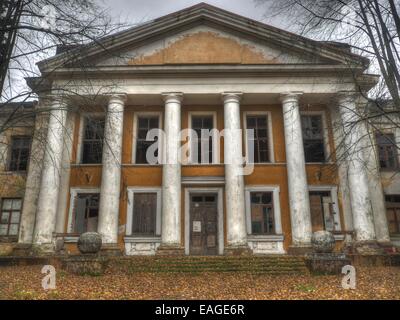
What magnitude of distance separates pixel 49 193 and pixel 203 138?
786 centimetres

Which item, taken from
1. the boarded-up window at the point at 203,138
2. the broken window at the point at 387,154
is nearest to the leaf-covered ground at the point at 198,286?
the boarded-up window at the point at 203,138

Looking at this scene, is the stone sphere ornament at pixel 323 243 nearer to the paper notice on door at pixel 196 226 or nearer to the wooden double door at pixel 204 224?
the wooden double door at pixel 204 224

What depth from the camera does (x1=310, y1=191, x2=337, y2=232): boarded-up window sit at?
18.2 m

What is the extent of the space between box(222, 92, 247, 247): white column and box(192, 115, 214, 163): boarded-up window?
4.97 ft

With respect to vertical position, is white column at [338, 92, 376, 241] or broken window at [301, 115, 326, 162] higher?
broken window at [301, 115, 326, 162]

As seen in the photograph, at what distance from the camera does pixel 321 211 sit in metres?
18.5

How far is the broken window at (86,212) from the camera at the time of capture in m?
18.3

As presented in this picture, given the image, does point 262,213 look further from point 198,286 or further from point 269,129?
point 198,286

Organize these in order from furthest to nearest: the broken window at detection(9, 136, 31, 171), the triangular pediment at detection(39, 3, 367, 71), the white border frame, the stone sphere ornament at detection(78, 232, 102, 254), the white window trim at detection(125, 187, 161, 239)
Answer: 1. the broken window at detection(9, 136, 31, 171)
2. the triangular pediment at detection(39, 3, 367, 71)
3. the white border frame
4. the white window trim at detection(125, 187, 161, 239)
5. the stone sphere ornament at detection(78, 232, 102, 254)

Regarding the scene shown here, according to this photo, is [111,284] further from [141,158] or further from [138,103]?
[138,103]

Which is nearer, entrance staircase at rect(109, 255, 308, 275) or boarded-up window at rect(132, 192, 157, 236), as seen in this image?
entrance staircase at rect(109, 255, 308, 275)

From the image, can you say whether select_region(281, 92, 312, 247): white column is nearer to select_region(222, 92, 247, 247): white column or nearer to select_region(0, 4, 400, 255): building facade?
select_region(0, 4, 400, 255): building facade

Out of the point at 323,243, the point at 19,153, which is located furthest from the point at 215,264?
the point at 19,153

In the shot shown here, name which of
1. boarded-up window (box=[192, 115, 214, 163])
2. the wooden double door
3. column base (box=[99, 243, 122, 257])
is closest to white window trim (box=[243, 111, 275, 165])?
boarded-up window (box=[192, 115, 214, 163])
